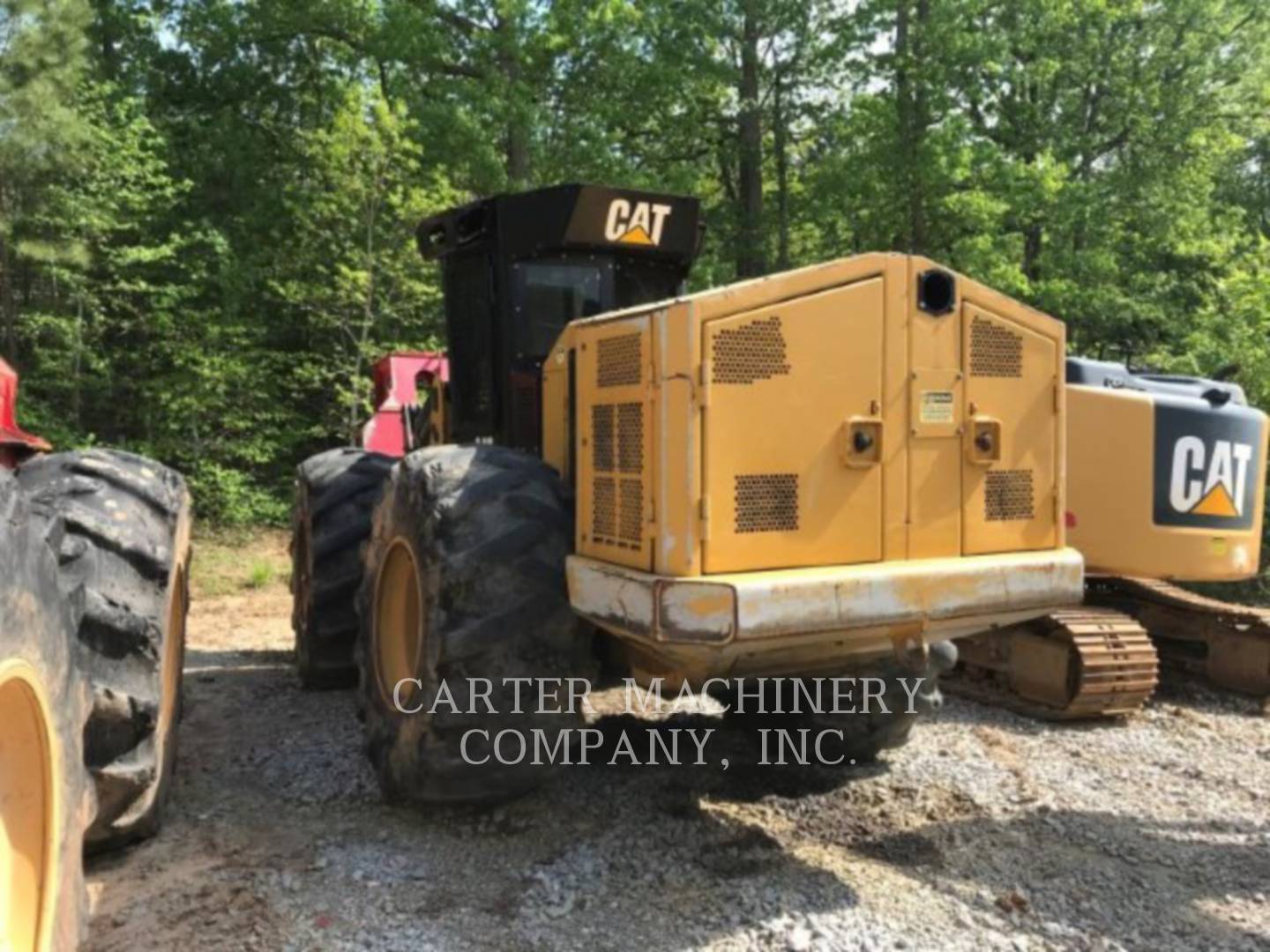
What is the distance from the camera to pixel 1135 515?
6195mm

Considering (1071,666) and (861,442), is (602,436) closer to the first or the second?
(861,442)

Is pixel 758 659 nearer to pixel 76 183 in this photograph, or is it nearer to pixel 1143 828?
pixel 1143 828

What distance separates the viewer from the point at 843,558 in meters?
3.49

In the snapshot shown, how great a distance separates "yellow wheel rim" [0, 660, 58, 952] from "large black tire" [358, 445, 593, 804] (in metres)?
1.44

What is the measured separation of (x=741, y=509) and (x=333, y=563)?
10.7 ft

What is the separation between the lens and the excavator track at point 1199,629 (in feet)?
21.6

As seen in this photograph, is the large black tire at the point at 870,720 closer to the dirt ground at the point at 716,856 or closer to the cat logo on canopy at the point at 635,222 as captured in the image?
the dirt ground at the point at 716,856

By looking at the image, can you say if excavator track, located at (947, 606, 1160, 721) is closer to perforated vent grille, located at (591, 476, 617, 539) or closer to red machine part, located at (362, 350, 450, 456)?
perforated vent grille, located at (591, 476, 617, 539)

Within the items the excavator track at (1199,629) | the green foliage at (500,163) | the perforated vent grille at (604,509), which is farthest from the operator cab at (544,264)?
the green foliage at (500,163)

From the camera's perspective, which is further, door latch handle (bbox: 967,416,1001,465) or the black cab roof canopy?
the black cab roof canopy

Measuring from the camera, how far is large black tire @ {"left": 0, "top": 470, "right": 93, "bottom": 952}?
2.20 metres

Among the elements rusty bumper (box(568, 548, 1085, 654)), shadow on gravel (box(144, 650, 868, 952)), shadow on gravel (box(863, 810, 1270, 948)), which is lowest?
shadow on gravel (box(863, 810, 1270, 948))

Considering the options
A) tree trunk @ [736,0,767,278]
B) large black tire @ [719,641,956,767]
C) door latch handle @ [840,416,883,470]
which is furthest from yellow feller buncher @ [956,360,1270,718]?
tree trunk @ [736,0,767,278]

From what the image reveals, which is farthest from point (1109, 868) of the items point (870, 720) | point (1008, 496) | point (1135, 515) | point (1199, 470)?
point (1199, 470)
